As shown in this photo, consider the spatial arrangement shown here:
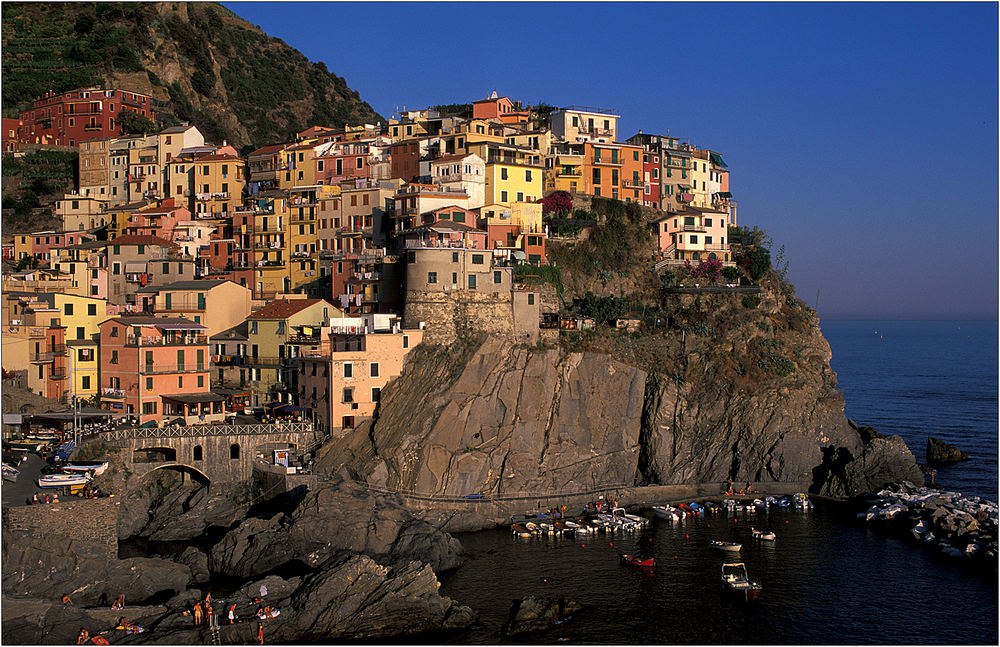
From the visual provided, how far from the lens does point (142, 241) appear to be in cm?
8419

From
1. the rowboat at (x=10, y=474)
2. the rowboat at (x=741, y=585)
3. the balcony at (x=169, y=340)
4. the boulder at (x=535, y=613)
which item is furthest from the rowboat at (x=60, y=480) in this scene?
the rowboat at (x=741, y=585)

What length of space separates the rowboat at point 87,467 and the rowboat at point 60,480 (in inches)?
34.3

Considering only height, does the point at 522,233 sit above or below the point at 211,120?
below

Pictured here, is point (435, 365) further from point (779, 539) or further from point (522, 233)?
point (779, 539)

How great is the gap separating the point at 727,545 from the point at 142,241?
50416 millimetres

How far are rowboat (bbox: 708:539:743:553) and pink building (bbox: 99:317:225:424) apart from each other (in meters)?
29.4

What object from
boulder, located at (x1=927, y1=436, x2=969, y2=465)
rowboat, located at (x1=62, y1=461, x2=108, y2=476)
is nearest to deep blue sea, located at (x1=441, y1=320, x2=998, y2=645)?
boulder, located at (x1=927, y1=436, x2=969, y2=465)

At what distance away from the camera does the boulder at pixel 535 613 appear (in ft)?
149

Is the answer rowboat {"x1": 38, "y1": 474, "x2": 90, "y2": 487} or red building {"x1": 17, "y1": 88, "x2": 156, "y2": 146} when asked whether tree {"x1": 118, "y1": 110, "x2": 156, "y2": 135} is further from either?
rowboat {"x1": 38, "y1": 474, "x2": 90, "y2": 487}

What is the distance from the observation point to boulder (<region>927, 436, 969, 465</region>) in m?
80.1

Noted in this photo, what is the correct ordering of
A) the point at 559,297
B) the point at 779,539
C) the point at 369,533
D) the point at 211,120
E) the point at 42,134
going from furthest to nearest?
1. the point at 211,120
2. the point at 42,134
3. the point at 559,297
4. the point at 779,539
5. the point at 369,533

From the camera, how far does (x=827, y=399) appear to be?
7156cm

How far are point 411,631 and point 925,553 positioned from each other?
28462 millimetres

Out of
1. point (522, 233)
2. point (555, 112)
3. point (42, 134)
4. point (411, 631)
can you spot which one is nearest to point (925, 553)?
point (411, 631)
